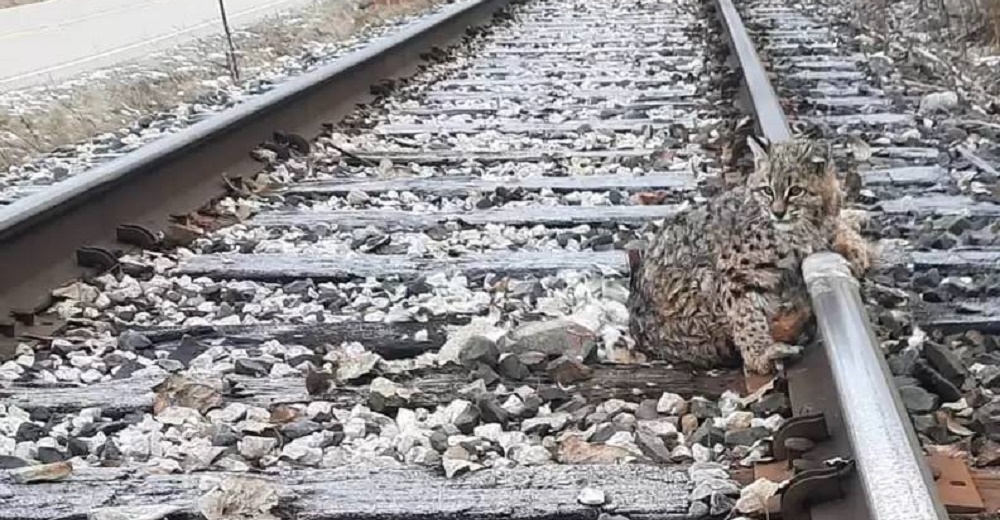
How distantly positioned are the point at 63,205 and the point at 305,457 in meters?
1.75

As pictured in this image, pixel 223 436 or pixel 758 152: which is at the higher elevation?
pixel 758 152

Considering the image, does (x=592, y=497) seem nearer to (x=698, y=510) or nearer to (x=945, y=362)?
(x=698, y=510)

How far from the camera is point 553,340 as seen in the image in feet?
10.6

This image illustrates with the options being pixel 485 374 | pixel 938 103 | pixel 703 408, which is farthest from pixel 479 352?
pixel 938 103

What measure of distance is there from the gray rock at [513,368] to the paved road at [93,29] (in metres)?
7.06

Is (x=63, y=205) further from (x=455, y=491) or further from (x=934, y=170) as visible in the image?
(x=934, y=170)

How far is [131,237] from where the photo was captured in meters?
4.26

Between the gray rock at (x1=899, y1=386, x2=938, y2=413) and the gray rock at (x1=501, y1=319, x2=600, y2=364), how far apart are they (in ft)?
2.38

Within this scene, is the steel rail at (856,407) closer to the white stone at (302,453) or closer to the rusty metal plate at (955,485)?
the rusty metal plate at (955,485)

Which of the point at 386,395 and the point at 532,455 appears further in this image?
the point at 386,395

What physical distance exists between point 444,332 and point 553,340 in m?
0.31

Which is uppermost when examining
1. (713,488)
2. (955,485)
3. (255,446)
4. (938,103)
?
(938,103)

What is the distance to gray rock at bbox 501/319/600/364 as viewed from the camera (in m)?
3.20

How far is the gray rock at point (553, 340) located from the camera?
10.5ft
